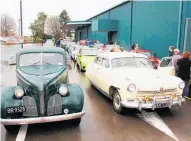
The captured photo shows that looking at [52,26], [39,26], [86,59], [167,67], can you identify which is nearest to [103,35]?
[86,59]

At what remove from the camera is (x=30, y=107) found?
4930 millimetres

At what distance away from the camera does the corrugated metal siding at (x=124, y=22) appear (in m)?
24.8

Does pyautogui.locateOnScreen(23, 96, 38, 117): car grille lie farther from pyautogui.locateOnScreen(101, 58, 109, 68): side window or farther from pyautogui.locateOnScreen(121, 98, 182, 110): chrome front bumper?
pyautogui.locateOnScreen(101, 58, 109, 68): side window

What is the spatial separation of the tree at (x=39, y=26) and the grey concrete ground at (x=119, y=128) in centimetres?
7794

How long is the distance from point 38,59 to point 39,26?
82.9m

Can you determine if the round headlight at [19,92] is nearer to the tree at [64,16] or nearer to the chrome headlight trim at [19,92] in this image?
the chrome headlight trim at [19,92]

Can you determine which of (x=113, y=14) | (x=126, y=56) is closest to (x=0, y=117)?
(x=126, y=56)

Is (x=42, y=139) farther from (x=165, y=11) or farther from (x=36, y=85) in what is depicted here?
(x=165, y=11)

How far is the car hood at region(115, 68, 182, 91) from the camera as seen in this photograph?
19.6 ft

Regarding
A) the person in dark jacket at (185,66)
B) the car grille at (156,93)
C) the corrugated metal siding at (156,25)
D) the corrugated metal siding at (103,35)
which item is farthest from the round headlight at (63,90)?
the corrugated metal siding at (103,35)

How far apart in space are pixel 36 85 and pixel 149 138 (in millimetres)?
2651

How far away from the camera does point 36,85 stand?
16.7ft

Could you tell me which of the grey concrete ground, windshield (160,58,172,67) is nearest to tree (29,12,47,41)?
windshield (160,58,172,67)

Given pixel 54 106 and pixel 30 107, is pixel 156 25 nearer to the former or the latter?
pixel 54 106
